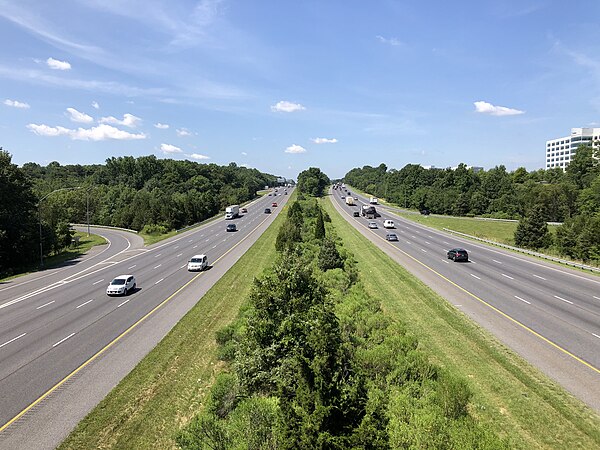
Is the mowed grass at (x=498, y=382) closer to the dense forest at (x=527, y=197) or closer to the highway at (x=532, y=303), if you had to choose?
the highway at (x=532, y=303)

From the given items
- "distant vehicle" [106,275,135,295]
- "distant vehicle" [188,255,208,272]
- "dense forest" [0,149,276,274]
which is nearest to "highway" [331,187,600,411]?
"distant vehicle" [188,255,208,272]

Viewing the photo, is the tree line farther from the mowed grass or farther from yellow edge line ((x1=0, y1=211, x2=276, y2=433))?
yellow edge line ((x1=0, y1=211, x2=276, y2=433))

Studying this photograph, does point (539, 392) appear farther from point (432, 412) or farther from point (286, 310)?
point (286, 310)

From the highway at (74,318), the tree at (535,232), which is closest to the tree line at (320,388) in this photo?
the highway at (74,318)

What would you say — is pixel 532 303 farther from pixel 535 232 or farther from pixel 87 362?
pixel 535 232

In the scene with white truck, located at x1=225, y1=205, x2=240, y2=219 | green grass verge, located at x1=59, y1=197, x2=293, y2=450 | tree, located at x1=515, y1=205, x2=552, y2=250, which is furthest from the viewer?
white truck, located at x1=225, y1=205, x2=240, y2=219
